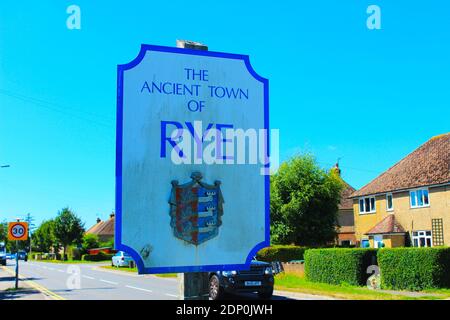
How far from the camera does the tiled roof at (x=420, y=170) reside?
34062 millimetres

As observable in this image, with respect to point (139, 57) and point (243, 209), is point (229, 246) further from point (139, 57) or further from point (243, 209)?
point (139, 57)

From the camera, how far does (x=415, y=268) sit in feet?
63.1

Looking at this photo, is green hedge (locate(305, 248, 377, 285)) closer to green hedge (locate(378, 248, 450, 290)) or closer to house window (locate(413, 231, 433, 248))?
green hedge (locate(378, 248, 450, 290))

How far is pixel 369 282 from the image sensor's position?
827 inches

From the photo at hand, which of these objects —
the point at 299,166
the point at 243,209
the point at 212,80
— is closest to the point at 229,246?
the point at 243,209

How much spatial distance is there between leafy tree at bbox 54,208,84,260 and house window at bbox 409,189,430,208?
54.4m

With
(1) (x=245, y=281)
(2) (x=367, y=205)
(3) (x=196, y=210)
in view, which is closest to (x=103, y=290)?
(1) (x=245, y=281)

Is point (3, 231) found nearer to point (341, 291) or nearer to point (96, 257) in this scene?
point (96, 257)

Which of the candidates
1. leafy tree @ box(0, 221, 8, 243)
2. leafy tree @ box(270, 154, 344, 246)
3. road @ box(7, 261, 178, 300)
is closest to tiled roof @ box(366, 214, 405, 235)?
leafy tree @ box(270, 154, 344, 246)

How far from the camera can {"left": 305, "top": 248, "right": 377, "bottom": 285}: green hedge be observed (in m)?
21.3

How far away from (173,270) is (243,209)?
592 millimetres

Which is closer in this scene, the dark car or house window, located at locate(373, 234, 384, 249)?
the dark car

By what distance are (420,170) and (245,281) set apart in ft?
79.3

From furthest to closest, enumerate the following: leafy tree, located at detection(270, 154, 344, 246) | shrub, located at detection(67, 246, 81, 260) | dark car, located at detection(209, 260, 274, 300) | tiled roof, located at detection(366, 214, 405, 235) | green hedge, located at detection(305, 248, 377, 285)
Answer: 1. shrub, located at detection(67, 246, 81, 260)
2. leafy tree, located at detection(270, 154, 344, 246)
3. tiled roof, located at detection(366, 214, 405, 235)
4. green hedge, located at detection(305, 248, 377, 285)
5. dark car, located at detection(209, 260, 274, 300)
